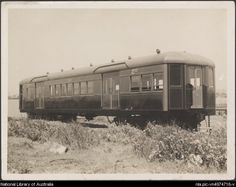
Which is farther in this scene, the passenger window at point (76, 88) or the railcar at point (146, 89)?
the passenger window at point (76, 88)

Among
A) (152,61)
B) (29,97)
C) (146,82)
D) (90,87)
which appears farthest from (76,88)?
(152,61)

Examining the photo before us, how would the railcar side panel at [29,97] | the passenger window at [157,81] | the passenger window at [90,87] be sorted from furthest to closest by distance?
the railcar side panel at [29,97], the passenger window at [90,87], the passenger window at [157,81]

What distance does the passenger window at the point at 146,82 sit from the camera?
898cm

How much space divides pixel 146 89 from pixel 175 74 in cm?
67

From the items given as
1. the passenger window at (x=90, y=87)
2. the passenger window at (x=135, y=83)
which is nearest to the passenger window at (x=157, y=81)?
the passenger window at (x=135, y=83)

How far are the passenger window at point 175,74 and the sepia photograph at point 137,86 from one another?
21 mm

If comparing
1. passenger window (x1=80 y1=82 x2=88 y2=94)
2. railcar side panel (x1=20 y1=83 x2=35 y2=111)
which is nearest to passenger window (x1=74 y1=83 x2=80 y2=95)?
passenger window (x1=80 y1=82 x2=88 y2=94)

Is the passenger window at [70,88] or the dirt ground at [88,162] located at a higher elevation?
the passenger window at [70,88]

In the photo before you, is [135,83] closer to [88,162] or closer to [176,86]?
[176,86]

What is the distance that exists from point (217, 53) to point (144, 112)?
1834 millimetres

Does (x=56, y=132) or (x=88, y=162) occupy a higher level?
(x=56, y=132)

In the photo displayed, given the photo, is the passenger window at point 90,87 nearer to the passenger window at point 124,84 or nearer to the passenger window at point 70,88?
the passenger window at point 70,88

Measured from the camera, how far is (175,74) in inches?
346

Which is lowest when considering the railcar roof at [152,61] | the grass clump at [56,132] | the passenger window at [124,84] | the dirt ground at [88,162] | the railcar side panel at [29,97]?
the dirt ground at [88,162]
